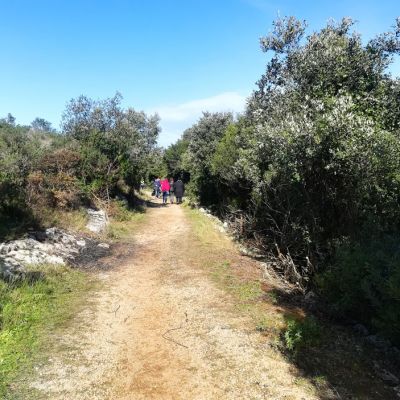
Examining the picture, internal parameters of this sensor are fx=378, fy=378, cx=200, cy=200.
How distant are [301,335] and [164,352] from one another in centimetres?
237

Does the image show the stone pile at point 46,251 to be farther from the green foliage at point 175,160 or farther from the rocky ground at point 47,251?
the green foliage at point 175,160

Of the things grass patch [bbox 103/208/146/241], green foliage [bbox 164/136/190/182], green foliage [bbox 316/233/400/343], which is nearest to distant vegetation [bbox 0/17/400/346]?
green foliage [bbox 316/233/400/343]

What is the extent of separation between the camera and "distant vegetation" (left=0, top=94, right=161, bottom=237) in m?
12.6

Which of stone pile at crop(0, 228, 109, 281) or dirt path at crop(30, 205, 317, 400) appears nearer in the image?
dirt path at crop(30, 205, 317, 400)

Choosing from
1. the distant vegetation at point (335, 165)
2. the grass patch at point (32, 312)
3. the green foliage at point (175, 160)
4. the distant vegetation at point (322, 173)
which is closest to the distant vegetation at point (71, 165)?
the distant vegetation at point (322, 173)

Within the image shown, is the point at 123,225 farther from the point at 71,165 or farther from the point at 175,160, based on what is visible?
the point at 175,160

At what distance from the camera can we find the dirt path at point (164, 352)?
201 inches

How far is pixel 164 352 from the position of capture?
19.9ft

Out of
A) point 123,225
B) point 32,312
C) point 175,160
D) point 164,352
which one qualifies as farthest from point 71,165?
point 175,160

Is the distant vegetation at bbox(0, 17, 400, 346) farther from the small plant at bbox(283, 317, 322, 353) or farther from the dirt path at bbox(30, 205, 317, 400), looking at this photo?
the dirt path at bbox(30, 205, 317, 400)

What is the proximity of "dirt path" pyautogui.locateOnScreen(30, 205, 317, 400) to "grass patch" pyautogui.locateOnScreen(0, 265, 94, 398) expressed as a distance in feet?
1.10

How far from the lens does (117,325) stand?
7.06m

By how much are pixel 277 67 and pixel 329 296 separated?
8019 millimetres

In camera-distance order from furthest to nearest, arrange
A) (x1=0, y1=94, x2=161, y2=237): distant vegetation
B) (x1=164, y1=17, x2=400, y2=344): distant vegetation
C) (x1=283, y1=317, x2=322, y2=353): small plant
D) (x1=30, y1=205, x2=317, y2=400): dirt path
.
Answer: (x1=0, y1=94, x2=161, y2=237): distant vegetation → (x1=164, y1=17, x2=400, y2=344): distant vegetation → (x1=283, y1=317, x2=322, y2=353): small plant → (x1=30, y1=205, x2=317, y2=400): dirt path
